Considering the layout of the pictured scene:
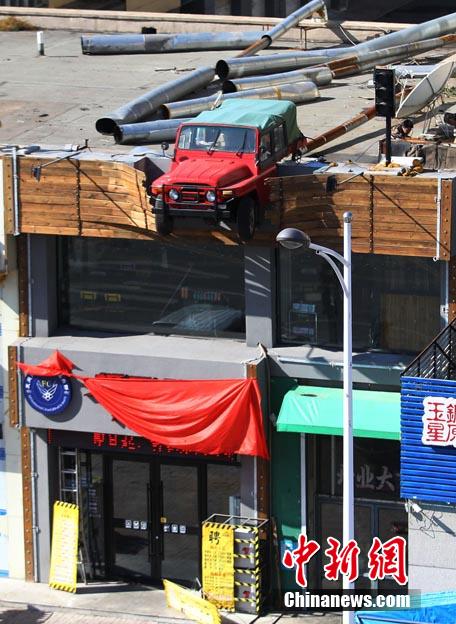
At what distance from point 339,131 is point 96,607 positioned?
10.7 m

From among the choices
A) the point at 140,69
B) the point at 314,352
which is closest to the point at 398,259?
the point at 314,352

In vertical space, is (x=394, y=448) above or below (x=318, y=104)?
below

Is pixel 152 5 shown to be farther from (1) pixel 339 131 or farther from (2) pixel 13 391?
(2) pixel 13 391

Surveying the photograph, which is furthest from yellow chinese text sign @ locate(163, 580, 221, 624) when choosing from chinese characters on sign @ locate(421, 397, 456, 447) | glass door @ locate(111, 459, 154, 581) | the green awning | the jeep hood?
the jeep hood

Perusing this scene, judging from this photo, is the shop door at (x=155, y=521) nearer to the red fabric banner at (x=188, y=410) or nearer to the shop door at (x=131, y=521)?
the shop door at (x=131, y=521)

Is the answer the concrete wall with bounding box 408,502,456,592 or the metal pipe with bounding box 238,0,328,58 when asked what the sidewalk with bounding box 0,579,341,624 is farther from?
the metal pipe with bounding box 238,0,328,58

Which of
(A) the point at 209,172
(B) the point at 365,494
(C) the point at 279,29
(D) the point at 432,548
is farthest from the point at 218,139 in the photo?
(C) the point at 279,29

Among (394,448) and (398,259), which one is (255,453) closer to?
(394,448)

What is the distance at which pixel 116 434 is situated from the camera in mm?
32031

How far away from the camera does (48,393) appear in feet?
106

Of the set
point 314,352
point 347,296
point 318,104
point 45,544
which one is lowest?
point 45,544

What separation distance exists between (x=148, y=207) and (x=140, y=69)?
1126cm

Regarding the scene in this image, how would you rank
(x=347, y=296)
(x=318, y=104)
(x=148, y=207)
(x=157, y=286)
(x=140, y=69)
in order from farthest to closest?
(x=140, y=69), (x=318, y=104), (x=157, y=286), (x=148, y=207), (x=347, y=296)

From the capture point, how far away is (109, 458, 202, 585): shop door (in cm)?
3259
